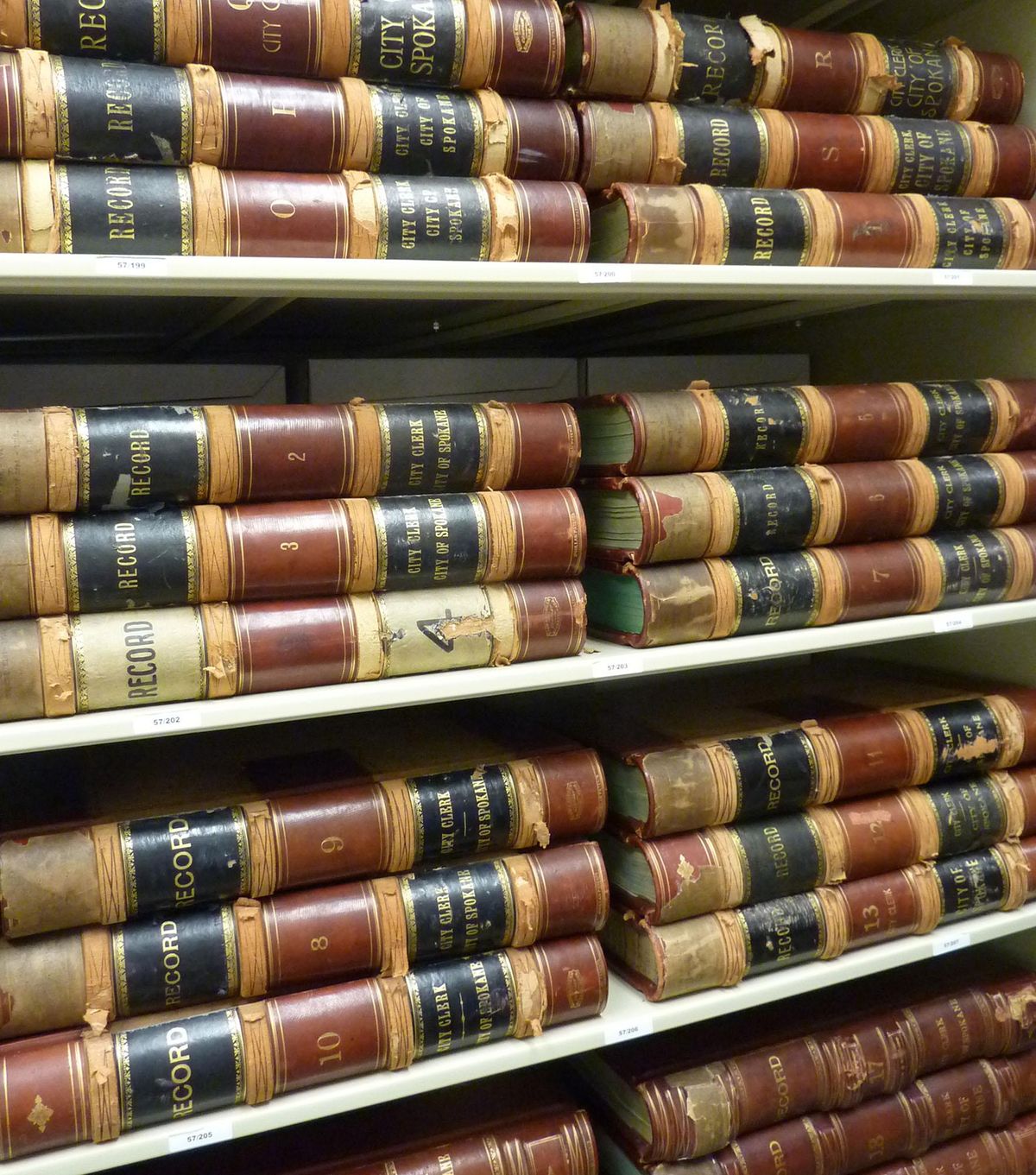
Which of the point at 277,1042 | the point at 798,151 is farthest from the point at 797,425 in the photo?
the point at 277,1042

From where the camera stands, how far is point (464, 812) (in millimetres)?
1077

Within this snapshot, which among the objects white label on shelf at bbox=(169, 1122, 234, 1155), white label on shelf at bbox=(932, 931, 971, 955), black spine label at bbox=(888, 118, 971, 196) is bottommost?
white label on shelf at bbox=(932, 931, 971, 955)

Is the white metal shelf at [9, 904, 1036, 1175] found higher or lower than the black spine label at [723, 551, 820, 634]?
lower

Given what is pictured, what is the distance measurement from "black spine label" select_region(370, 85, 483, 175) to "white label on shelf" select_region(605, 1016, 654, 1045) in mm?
930

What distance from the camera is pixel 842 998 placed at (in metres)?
1.40

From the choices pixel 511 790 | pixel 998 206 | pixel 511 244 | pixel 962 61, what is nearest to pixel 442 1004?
pixel 511 790

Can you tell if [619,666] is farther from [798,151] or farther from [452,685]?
[798,151]

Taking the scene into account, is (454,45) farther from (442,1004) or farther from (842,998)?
(842,998)

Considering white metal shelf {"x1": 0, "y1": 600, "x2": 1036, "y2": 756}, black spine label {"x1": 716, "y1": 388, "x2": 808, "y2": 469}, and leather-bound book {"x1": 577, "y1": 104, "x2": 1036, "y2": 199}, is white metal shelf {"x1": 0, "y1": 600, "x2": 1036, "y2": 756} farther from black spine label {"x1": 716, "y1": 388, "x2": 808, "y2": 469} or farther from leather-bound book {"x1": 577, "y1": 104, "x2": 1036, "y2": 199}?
leather-bound book {"x1": 577, "y1": 104, "x2": 1036, "y2": 199}

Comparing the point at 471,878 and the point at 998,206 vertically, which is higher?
the point at 998,206

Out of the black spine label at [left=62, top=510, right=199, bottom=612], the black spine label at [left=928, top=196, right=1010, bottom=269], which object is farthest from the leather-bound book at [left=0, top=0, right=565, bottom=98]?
the black spine label at [left=928, top=196, right=1010, bottom=269]

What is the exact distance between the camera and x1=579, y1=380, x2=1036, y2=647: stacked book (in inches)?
45.4

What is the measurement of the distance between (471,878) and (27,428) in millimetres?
626

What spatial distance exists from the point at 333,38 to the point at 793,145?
550mm
